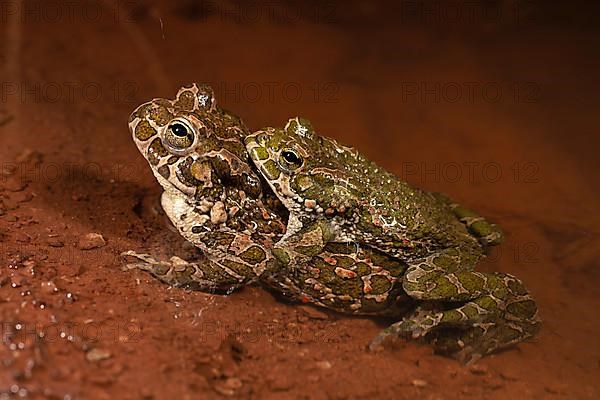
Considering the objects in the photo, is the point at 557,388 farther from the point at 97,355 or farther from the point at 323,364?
the point at 97,355

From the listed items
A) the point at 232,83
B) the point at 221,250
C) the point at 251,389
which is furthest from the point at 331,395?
the point at 232,83

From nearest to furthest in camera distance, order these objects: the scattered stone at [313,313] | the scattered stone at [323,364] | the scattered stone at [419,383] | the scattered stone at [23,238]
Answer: the scattered stone at [323,364] → the scattered stone at [419,383] → the scattered stone at [23,238] → the scattered stone at [313,313]

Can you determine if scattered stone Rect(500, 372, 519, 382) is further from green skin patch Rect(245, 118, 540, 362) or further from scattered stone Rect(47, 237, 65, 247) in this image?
scattered stone Rect(47, 237, 65, 247)

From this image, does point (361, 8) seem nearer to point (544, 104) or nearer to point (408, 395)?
point (544, 104)

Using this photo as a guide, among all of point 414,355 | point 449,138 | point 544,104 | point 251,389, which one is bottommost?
point 251,389

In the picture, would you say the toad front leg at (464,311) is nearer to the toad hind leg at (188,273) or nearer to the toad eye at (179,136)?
the toad hind leg at (188,273)

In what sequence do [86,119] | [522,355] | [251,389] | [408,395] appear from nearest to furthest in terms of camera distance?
[251,389], [408,395], [522,355], [86,119]

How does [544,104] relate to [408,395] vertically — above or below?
above

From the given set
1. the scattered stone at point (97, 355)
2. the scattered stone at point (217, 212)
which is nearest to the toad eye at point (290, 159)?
the scattered stone at point (217, 212)
